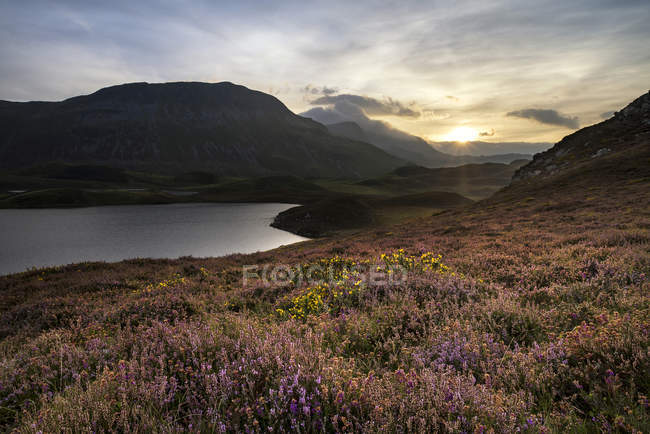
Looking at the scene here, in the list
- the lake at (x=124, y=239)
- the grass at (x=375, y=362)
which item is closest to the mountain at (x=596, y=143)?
the grass at (x=375, y=362)

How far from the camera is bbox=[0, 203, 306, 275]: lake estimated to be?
35.9 meters

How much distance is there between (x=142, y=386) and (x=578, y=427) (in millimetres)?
3689

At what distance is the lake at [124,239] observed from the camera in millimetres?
35906

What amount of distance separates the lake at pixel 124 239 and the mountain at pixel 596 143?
145 feet

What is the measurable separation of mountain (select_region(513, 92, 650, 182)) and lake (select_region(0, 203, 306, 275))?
145 ft

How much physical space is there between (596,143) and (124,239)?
7722 cm

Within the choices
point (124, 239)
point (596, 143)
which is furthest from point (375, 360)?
point (596, 143)

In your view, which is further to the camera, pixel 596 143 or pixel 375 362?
pixel 596 143

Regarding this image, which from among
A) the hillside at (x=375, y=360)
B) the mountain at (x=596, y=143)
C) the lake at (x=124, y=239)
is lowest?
the lake at (x=124, y=239)

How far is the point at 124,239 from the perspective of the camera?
45.1m

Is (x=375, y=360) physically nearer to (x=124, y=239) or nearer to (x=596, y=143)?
(x=124, y=239)

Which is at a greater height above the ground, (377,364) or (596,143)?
(596,143)

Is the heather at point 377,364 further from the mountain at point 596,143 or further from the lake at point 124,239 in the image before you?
the mountain at point 596,143

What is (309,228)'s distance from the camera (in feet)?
189
